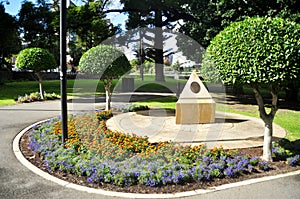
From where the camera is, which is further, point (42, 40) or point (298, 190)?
point (42, 40)

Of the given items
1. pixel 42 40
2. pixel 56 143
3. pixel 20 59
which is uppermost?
pixel 42 40

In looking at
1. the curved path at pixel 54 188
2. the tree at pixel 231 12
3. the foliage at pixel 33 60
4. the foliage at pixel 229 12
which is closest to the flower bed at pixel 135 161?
the curved path at pixel 54 188

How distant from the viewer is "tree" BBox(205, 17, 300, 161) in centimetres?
504

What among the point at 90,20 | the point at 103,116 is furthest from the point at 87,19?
the point at 103,116

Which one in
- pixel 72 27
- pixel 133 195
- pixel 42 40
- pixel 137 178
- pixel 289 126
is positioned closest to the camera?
pixel 133 195

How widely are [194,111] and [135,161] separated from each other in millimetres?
4785

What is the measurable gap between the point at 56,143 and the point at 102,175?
233 cm

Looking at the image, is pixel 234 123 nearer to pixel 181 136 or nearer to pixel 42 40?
pixel 181 136

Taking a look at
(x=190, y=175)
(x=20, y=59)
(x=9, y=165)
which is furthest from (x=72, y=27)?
(x=190, y=175)

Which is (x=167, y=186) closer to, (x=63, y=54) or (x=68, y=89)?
(x=63, y=54)

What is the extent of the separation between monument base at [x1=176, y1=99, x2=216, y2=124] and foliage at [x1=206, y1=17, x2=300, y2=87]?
4.15 m

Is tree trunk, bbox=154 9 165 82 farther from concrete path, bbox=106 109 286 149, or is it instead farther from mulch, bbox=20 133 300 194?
mulch, bbox=20 133 300 194

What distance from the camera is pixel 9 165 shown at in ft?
19.0

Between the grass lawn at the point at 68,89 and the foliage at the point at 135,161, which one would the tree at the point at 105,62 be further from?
the grass lawn at the point at 68,89
